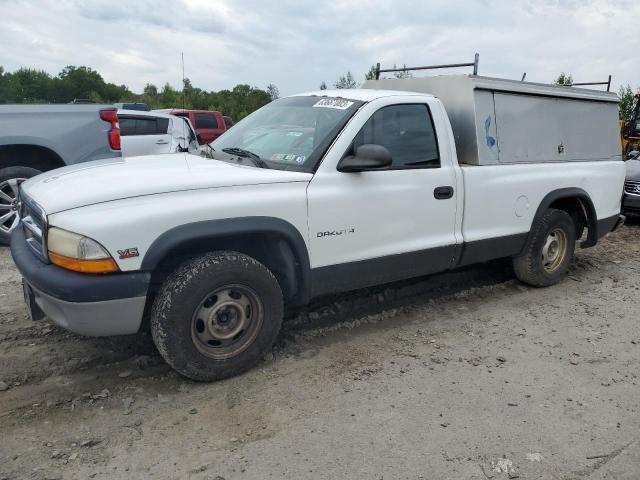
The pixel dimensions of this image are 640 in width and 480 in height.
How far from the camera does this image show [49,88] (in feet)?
150

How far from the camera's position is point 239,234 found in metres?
3.22

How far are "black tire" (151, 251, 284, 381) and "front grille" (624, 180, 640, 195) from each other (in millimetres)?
7624

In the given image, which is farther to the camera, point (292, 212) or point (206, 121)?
point (206, 121)

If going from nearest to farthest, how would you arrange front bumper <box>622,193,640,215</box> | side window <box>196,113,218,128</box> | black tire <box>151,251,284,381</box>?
1. black tire <box>151,251,284,381</box>
2. front bumper <box>622,193,640,215</box>
3. side window <box>196,113,218,128</box>

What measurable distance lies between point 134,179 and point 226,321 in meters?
0.99

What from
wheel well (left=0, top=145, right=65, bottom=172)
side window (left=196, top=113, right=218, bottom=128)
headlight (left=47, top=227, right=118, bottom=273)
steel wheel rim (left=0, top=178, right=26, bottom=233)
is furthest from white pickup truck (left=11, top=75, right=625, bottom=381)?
side window (left=196, top=113, right=218, bottom=128)

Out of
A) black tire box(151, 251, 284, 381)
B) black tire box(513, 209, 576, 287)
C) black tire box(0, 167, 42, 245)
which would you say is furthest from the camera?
black tire box(0, 167, 42, 245)

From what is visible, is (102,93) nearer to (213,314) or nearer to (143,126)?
(143,126)

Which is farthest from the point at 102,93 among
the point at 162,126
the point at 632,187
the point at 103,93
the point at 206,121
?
the point at 632,187

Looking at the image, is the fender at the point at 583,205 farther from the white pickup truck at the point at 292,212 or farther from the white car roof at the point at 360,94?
the white car roof at the point at 360,94

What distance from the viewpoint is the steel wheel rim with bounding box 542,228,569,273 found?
5.24 metres

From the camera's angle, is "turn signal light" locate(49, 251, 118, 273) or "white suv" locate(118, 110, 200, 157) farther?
"white suv" locate(118, 110, 200, 157)

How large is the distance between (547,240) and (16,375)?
4.51 metres

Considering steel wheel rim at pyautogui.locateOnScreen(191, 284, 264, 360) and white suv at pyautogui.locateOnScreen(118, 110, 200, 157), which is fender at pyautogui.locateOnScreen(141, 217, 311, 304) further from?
white suv at pyautogui.locateOnScreen(118, 110, 200, 157)
